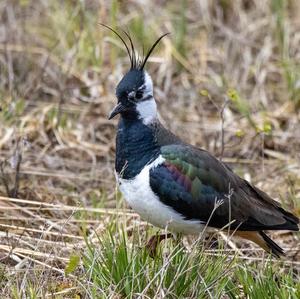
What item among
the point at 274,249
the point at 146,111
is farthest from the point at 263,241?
the point at 146,111

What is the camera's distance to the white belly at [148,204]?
15.6ft

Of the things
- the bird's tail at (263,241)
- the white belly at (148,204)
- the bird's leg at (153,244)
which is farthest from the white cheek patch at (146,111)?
the bird's tail at (263,241)

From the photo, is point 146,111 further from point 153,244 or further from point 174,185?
point 153,244

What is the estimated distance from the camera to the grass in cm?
444

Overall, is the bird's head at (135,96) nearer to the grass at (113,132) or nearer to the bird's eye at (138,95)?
the bird's eye at (138,95)

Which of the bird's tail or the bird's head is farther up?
the bird's head

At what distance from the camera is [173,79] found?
802 cm

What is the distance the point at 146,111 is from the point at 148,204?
69cm

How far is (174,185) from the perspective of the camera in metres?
4.86

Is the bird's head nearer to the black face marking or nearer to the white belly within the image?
the black face marking

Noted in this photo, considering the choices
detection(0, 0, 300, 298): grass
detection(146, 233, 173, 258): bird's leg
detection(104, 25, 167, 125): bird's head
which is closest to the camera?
detection(0, 0, 300, 298): grass

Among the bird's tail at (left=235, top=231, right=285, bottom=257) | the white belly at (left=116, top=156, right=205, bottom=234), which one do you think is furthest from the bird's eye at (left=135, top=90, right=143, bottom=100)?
the bird's tail at (left=235, top=231, right=285, bottom=257)

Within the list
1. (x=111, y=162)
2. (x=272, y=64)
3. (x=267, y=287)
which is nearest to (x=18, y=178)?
(x=111, y=162)

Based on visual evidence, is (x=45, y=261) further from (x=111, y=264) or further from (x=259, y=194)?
(x=259, y=194)
